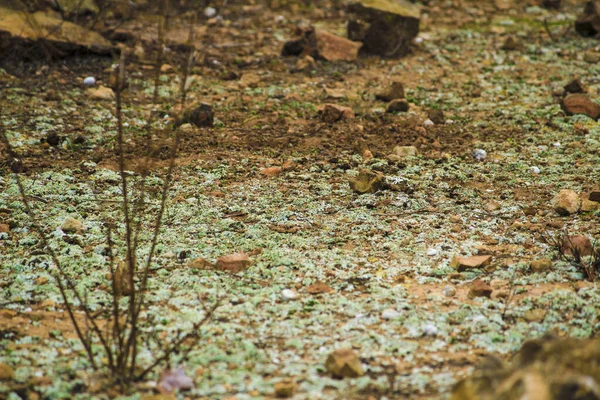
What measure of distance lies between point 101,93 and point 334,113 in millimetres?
1778

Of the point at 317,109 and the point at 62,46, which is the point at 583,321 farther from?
the point at 62,46

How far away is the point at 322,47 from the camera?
658 cm

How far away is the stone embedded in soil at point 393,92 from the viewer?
555 cm

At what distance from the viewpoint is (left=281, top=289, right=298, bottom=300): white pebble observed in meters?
2.98

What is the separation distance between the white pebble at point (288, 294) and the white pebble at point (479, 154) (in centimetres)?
206

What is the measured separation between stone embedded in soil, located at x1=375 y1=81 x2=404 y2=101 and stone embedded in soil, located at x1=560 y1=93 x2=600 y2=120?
46.7 inches

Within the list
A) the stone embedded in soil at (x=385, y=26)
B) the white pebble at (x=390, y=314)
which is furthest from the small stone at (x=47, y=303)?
the stone embedded in soil at (x=385, y=26)

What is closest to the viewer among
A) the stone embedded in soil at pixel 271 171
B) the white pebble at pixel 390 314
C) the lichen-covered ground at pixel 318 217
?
the lichen-covered ground at pixel 318 217

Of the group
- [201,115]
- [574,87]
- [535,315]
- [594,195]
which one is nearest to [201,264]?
[535,315]

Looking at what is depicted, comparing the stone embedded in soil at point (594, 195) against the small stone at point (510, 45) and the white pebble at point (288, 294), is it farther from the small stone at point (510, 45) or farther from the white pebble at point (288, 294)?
the small stone at point (510, 45)

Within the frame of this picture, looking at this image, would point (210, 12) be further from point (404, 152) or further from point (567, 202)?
point (567, 202)

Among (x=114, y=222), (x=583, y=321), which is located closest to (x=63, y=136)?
(x=114, y=222)

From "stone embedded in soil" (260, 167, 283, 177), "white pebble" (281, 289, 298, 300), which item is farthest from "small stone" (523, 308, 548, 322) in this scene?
"stone embedded in soil" (260, 167, 283, 177)

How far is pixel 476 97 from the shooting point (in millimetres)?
5762
